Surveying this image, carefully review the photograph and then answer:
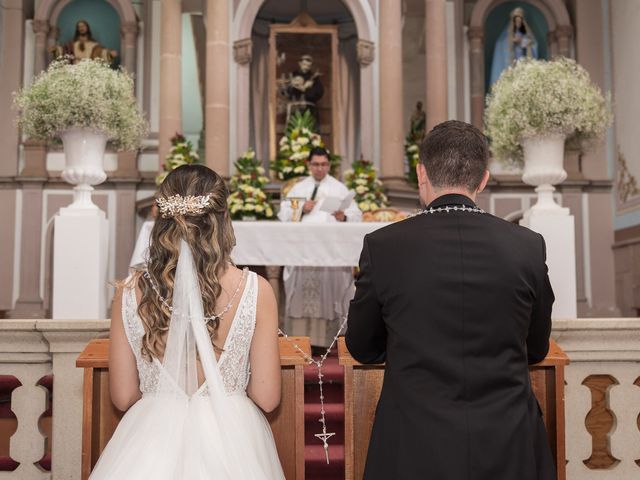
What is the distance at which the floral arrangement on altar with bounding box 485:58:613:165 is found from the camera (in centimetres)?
489

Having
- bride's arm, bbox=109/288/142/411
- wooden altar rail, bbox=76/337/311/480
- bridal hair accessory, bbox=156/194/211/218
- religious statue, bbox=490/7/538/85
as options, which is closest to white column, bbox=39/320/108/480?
wooden altar rail, bbox=76/337/311/480

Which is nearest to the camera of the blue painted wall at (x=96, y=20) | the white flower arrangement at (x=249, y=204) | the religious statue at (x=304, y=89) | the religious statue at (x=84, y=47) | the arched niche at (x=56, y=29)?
the white flower arrangement at (x=249, y=204)

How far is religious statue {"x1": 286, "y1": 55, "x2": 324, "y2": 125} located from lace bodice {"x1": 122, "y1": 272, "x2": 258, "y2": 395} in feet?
25.8

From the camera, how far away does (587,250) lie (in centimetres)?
1029

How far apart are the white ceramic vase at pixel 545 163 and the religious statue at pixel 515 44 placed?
606 cm

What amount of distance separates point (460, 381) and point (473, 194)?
0.54m

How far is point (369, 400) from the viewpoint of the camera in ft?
8.87

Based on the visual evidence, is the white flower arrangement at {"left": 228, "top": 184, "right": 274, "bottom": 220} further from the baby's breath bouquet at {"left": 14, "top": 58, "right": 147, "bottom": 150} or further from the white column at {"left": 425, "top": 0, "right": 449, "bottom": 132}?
the white column at {"left": 425, "top": 0, "right": 449, "bottom": 132}

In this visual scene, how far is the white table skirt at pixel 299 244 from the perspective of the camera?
5.39 m

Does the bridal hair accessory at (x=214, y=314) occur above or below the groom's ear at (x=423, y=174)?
below

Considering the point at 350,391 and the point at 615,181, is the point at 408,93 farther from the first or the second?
the point at 350,391

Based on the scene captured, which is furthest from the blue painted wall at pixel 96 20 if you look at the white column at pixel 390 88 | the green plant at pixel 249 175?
the green plant at pixel 249 175

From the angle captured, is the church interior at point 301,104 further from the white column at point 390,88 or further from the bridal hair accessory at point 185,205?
the bridal hair accessory at point 185,205

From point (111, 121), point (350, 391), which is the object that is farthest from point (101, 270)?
point (350, 391)
